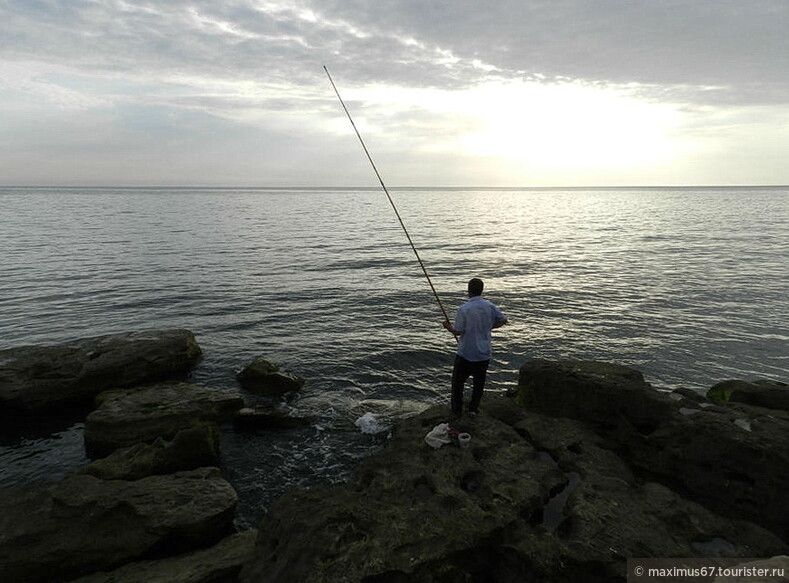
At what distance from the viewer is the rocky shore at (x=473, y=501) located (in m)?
5.27

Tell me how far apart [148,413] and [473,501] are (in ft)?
27.0

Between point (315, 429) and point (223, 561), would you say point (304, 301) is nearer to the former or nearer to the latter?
point (315, 429)

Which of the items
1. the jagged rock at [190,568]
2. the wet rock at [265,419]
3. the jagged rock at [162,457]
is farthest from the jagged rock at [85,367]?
the jagged rock at [190,568]

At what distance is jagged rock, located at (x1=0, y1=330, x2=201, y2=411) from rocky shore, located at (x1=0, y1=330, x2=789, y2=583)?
308 cm


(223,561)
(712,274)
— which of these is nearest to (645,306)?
(712,274)

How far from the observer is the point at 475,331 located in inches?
306

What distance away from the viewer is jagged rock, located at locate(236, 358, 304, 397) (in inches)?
524

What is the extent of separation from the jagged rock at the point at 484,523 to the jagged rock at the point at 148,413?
5422mm

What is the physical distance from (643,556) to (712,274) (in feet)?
105

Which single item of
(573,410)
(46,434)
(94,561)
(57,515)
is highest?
(573,410)

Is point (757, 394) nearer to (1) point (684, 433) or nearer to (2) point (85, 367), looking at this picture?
(1) point (684, 433)

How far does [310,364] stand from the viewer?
15656 millimetres

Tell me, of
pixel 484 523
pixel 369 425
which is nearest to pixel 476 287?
pixel 484 523

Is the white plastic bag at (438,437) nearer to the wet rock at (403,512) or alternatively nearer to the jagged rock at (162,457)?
the wet rock at (403,512)
